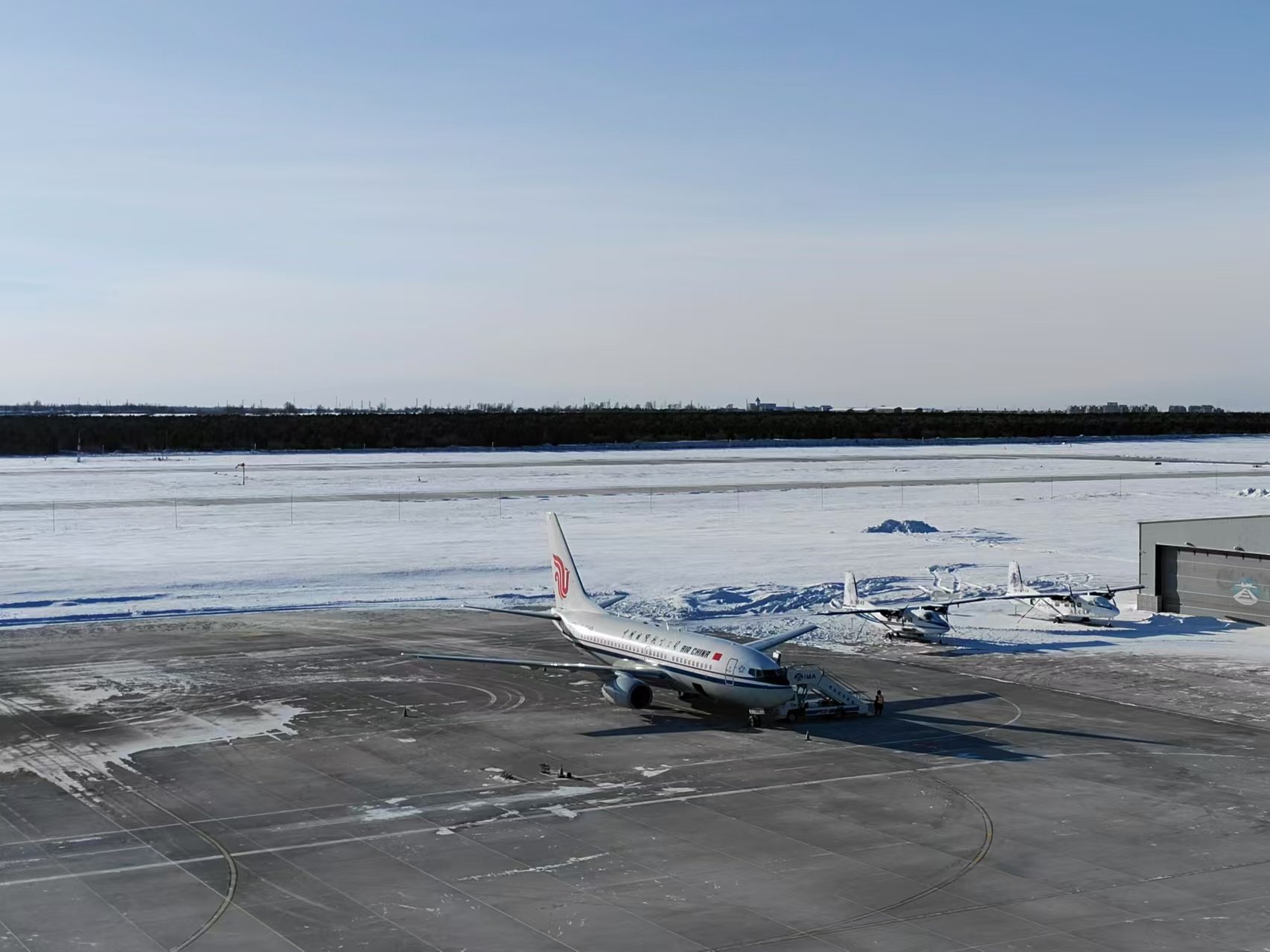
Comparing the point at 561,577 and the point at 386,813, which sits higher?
the point at 561,577

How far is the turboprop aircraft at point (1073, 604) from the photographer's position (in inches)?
2473

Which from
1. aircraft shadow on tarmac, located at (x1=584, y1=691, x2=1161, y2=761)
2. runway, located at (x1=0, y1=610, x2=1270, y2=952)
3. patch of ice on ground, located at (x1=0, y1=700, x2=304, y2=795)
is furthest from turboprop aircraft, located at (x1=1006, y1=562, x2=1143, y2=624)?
patch of ice on ground, located at (x1=0, y1=700, x2=304, y2=795)

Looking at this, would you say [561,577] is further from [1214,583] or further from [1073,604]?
[1214,583]

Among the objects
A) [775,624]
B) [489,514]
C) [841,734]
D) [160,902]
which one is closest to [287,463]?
[489,514]

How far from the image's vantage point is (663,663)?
4553cm

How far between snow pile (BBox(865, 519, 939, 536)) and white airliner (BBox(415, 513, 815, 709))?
145 ft

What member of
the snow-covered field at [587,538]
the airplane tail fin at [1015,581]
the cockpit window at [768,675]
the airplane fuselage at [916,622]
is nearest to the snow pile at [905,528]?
the snow-covered field at [587,538]

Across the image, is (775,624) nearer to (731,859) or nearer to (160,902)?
(731,859)

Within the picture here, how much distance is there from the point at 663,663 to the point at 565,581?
877cm

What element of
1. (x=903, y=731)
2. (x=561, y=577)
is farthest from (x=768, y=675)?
(x=561, y=577)

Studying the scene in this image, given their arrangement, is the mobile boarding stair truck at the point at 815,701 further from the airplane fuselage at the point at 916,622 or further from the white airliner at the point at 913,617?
the airplane fuselage at the point at 916,622

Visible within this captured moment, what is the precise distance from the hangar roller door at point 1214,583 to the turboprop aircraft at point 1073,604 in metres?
3.59

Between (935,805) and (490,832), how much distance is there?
1170 cm

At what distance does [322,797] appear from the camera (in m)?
35.0
